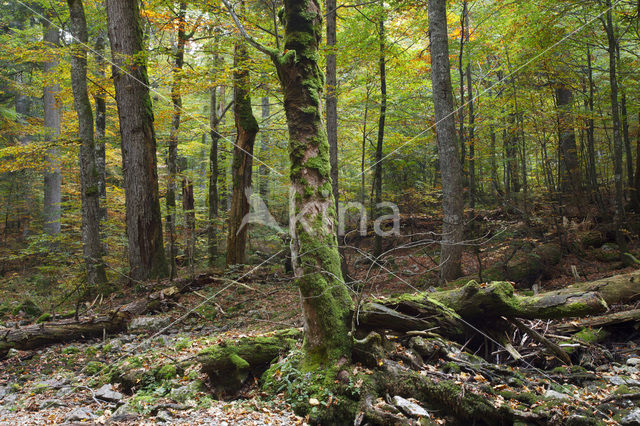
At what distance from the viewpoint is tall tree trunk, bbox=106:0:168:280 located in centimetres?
781

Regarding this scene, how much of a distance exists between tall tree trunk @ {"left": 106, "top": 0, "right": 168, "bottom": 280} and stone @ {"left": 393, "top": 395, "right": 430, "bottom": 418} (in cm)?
676

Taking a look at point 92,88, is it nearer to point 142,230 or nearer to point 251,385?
point 142,230

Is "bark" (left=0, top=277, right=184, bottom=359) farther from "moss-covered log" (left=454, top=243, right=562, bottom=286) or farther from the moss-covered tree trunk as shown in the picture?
"moss-covered log" (left=454, top=243, right=562, bottom=286)

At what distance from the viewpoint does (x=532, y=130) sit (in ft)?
30.2

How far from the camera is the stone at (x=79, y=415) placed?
3258mm

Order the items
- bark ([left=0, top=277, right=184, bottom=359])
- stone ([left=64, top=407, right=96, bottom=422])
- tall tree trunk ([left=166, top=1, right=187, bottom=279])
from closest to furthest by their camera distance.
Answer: stone ([left=64, top=407, right=96, bottom=422]), bark ([left=0, top=277, right=184, bottom=359]), tall tree trunk ([left=166, top=1, right=187, bottom=279])

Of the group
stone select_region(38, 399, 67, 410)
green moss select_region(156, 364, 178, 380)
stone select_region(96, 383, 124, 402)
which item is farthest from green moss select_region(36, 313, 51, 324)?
green moss select_region(156, 364, 178, 380)

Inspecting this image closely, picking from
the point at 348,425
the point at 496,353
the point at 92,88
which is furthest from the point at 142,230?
the point at 496,353

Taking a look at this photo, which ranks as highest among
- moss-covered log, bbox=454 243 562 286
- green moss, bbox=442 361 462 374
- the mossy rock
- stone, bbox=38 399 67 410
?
moss-covered log, bbox=454 243 562 286

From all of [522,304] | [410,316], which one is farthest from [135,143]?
[522,304]

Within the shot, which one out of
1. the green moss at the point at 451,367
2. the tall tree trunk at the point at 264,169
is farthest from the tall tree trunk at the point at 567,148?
the tall tree trunk at the point at 264,169

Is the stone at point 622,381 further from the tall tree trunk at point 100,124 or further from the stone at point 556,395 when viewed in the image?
the tall tree trunk at point 100,124

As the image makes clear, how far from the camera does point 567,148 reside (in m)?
10.0

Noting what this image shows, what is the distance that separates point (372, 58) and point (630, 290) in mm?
7925
